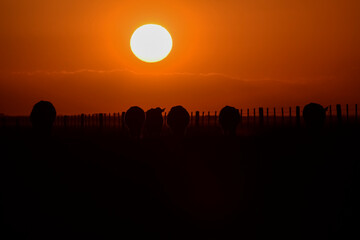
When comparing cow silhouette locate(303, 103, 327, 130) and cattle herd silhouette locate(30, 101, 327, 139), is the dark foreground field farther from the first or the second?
cow silhouette locate(303, 103, 327, 130)

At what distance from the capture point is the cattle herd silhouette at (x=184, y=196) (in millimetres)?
6164

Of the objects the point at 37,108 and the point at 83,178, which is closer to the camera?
the point at 83,178

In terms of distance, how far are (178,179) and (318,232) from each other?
4.28 metres

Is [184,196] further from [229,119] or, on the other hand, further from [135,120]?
[135,120]

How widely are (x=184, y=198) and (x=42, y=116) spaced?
1801 cm

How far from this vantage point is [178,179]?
9828 millimetres

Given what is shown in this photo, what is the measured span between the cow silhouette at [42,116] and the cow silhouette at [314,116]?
46.0 feet

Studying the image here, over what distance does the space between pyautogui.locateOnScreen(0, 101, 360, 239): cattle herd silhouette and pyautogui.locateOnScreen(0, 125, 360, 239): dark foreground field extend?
0.02m

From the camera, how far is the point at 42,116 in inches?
957

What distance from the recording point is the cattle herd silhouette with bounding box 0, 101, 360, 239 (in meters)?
6.16

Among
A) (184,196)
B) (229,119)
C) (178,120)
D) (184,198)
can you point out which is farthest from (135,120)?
(184,198)

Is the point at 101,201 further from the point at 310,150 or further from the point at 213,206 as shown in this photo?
the point at 310,150

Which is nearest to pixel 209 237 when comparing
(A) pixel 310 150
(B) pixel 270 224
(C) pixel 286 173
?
(B) pixel 270 224

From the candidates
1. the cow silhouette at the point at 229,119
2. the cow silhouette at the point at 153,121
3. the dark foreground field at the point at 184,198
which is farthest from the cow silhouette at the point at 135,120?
the dark foreground field at the point at 184,198
